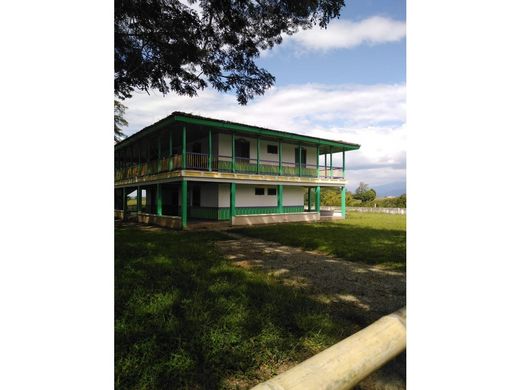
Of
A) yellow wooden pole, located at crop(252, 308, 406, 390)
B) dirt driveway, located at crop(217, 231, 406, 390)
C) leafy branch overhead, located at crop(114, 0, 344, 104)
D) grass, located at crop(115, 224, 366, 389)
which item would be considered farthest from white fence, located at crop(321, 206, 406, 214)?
yellow wooden pole, located at crop(252, 308, 406, 390)

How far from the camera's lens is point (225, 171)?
16.0 meters

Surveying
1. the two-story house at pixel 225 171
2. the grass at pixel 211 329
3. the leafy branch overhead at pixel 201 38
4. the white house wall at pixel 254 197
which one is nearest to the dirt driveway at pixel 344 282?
the grass at pixel 211 329

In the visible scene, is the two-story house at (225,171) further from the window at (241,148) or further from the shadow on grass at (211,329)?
the shadow on grass at (211,329)

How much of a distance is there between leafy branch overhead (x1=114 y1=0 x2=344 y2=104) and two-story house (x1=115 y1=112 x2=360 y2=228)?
292 inches

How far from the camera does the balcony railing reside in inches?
600

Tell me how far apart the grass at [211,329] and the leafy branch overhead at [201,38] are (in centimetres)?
432

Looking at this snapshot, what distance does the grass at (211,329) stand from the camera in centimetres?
234

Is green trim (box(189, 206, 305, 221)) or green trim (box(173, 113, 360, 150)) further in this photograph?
green trim (box(189, 206, 305, 221))

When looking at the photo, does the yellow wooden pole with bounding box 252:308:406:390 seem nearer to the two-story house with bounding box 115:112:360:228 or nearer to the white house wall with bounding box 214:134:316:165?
the two-story house with bounding box 115:112:360:228

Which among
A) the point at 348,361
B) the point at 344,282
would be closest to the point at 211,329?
the point at 348,361

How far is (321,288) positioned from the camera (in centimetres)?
478

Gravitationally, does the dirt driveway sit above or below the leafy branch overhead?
below
